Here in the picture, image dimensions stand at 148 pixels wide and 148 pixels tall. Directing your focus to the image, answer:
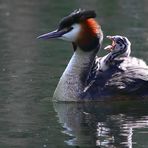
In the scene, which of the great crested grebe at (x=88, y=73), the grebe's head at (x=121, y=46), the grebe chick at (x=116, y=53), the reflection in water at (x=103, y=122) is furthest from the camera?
the grebe's head at (x=121, y=46)

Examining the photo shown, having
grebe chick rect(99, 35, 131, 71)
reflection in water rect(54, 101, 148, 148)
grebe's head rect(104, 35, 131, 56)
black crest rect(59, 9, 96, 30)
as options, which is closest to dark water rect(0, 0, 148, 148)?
reflection in water rect(54, 101, 148, 148)

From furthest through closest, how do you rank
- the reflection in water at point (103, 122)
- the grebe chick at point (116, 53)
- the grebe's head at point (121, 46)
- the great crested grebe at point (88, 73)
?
the grebe's head at point (121, 46), the grebe chick at point (116, 53), the great crested grebe at point (88, 73), the reflection in water at point (103, 122)

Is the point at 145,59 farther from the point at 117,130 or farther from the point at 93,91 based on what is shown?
the point at 117,130

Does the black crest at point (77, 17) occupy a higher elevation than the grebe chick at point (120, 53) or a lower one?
higher

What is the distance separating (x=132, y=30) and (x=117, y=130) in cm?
808

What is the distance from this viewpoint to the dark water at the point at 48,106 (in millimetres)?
10781

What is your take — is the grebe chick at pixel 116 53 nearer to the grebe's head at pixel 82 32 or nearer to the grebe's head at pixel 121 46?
the grebe's head at pixel 121 46

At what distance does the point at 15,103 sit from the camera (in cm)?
1255

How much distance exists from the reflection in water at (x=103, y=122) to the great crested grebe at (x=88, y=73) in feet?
0.58

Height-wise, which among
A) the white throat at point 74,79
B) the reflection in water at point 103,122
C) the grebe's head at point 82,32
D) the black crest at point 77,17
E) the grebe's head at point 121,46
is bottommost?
the reflection in water at point 103,122

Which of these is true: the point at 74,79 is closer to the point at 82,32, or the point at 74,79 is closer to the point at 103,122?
the point at 82,32

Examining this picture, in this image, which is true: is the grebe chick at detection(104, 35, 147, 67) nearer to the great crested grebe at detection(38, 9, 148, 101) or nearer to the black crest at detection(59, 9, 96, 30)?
the great crested grebe at detection(38, 9, 148, 101)

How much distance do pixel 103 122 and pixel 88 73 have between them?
142 centimetres

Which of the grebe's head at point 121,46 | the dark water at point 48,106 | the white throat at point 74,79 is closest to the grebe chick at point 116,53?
the grebe's head at point 121,46
